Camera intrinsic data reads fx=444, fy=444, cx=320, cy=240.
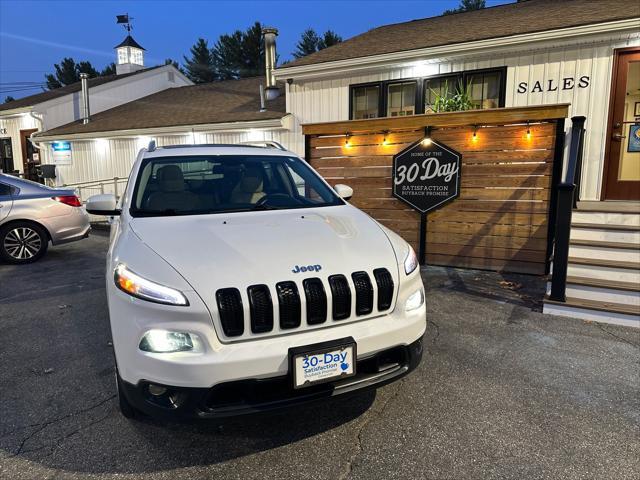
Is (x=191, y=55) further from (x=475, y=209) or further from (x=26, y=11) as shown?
(x=26, y=11)

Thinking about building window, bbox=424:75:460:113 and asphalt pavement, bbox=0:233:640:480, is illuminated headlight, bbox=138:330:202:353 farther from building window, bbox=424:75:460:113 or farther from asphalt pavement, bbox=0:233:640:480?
building window, bbox=424:75:460:113

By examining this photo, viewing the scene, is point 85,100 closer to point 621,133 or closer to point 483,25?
point 483,25

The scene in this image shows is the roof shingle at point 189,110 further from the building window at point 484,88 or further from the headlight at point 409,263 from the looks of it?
the headlight at point 409,263

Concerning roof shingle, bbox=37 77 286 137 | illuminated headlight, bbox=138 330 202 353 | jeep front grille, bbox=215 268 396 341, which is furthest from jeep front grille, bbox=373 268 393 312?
roof shingle, bbox=37 77 286 137

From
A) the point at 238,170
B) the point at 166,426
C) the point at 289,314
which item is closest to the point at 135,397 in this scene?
the point at 166,426

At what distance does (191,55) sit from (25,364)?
3971 centimetres

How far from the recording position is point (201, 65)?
1475 inches

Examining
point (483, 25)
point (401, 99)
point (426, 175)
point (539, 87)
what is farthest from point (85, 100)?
point (539, 87)

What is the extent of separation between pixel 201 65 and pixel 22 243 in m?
34.1

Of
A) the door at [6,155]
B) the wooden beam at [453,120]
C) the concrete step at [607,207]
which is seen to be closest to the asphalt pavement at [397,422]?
the concrete step at [607,207]

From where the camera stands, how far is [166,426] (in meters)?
2.60

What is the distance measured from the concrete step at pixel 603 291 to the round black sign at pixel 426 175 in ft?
6.87

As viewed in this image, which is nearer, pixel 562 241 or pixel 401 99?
pixel 562 241

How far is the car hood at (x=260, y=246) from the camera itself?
2221 millimetres
